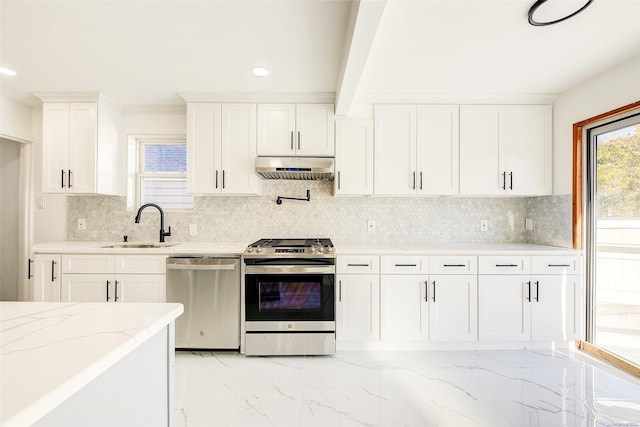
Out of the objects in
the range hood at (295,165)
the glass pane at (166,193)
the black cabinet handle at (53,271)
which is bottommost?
the black cabinet handle at (53,271)

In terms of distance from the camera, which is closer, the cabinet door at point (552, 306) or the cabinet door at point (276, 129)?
the cabinet door at point (552, 306)

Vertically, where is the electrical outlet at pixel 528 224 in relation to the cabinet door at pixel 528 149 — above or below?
below

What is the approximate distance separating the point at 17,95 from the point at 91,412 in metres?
3.63

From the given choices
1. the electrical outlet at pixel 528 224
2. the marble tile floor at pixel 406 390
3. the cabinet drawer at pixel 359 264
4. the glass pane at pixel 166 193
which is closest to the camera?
the marble tile floor at pixel 406 390

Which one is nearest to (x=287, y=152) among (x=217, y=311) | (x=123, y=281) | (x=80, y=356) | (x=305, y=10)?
(x=305, y=10)

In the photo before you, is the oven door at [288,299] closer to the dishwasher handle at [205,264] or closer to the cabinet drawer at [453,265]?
the dishwasher handle at [205,264]

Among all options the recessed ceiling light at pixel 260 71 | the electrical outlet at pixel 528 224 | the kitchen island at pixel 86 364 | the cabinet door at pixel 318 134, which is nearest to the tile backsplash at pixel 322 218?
the electrical outlet at pixel 528 224

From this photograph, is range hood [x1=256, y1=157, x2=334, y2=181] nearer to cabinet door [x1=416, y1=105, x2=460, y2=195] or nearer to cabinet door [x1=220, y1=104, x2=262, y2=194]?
cabinet door [x1=220, y1=104, x2=262, y2=194]

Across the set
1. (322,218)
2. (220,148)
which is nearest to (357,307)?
(322,218)

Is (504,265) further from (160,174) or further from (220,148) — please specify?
(160,174)

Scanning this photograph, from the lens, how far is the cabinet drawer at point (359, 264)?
2.60 m

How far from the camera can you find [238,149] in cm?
292

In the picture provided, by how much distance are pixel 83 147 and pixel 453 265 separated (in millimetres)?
3658

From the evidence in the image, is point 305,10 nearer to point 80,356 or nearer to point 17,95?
point 80,356
